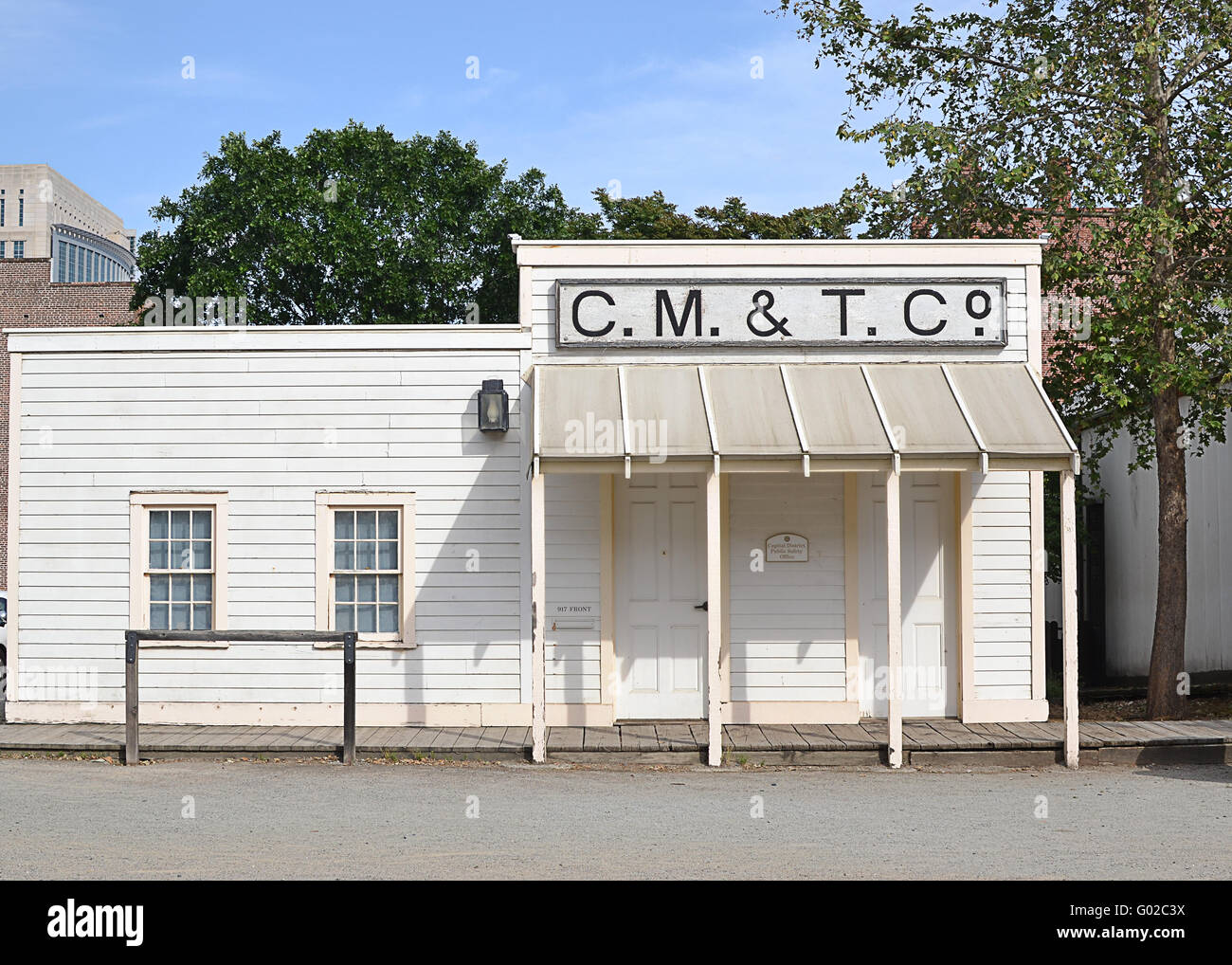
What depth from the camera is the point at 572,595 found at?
11664mm

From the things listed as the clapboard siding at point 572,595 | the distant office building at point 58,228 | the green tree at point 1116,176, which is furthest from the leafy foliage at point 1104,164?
the distant office building at point 58,228

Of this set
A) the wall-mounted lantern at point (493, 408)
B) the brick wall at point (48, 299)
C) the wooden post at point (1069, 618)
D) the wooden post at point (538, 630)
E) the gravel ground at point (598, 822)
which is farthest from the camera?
the brick wall at point (48, 299)

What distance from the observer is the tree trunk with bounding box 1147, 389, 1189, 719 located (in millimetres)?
13719

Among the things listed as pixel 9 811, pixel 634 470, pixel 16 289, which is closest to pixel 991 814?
pixel 634 470

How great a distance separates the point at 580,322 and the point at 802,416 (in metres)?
2.31

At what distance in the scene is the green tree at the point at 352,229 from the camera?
28.5 metres

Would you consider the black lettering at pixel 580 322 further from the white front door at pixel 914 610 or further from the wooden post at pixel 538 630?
the white front door at pixel 914 610

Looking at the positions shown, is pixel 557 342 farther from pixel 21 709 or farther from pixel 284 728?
pixel 21 709

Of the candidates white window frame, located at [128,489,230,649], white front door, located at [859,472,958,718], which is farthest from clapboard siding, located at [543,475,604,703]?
white window frame, located at [128,489,230,649]

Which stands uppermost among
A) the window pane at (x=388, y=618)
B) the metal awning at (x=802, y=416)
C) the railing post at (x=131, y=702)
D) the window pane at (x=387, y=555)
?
the metal awning at (x=802, y=416)

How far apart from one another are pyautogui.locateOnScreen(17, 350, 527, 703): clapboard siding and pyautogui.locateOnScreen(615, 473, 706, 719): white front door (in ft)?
3.24

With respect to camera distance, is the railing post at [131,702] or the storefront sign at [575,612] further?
the storefront sign at [575,612]

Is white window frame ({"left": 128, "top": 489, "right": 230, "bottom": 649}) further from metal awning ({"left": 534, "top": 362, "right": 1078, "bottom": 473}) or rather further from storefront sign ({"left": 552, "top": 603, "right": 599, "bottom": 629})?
metal awning ({"left": 534, "top": 362, "right": 1078, "bottom": 473})

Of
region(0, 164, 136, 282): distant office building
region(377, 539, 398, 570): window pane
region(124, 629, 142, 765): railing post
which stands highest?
region(0, 164, 136, 282): distant office building
